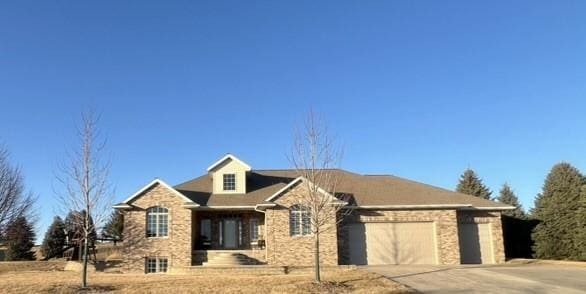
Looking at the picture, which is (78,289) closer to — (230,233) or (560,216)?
(230,233)

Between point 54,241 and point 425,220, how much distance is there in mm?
37327

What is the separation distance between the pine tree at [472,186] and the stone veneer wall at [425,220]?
24.2 meters

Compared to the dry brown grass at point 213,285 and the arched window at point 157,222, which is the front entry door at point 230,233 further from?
the dry brown grass at point 213,285

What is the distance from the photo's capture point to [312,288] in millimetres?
16953

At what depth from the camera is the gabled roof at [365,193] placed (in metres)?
29.0

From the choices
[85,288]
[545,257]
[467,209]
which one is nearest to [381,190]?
[467,209]

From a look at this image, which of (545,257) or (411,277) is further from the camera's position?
(545,257)

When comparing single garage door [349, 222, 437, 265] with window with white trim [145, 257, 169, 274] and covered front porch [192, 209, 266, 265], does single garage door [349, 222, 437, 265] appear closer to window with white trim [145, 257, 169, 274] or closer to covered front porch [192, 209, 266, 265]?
covered front porch [192, 209, 266, 265]

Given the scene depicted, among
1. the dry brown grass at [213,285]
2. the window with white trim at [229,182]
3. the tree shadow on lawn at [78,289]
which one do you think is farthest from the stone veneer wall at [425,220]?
the tree shadow on lawn at [78,289]

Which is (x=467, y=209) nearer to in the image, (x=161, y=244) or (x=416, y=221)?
(x=416, y=221)

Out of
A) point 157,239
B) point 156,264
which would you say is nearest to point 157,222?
point 157,239

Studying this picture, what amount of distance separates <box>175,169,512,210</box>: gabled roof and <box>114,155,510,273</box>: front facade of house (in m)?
0.07

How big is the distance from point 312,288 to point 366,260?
12027mm

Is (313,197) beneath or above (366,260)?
above
